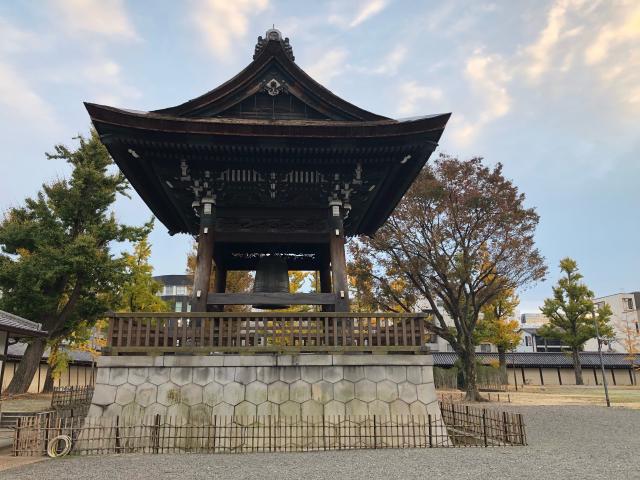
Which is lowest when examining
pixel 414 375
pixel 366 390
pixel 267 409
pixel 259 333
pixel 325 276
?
pixel 267 409

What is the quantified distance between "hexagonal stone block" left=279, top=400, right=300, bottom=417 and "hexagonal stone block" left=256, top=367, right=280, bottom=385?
0.58 metres

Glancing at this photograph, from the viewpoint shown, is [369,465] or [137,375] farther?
[137,375]

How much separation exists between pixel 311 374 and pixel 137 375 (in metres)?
3.90

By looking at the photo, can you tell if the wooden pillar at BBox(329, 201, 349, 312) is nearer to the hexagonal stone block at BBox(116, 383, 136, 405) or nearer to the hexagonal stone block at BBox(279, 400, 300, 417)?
the hexagonal stone block at BBox(279, 400, 300, 417)

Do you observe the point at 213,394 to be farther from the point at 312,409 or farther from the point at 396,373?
the point at 396,373

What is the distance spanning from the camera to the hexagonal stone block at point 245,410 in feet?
32.4

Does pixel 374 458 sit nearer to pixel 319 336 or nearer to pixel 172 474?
pixel 319 336

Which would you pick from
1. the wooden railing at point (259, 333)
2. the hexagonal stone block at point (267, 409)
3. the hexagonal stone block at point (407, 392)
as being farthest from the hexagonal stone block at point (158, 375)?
the hexagonal stone block at point (407, 392)

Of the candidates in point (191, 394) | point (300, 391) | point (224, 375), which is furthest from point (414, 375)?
point (191, 394)

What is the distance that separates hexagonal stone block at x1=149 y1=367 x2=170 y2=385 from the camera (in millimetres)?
9961

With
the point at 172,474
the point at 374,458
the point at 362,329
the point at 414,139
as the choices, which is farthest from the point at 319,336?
the point at 414,139

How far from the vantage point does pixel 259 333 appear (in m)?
10.5

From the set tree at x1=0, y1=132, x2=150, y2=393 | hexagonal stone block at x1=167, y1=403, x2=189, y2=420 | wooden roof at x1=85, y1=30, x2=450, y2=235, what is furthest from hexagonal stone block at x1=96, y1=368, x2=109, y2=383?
tree at x1=0, y1=132, x2=150, y2=393

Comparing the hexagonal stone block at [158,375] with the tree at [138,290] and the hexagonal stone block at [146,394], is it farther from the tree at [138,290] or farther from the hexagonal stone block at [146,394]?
the tree at [138,290]
